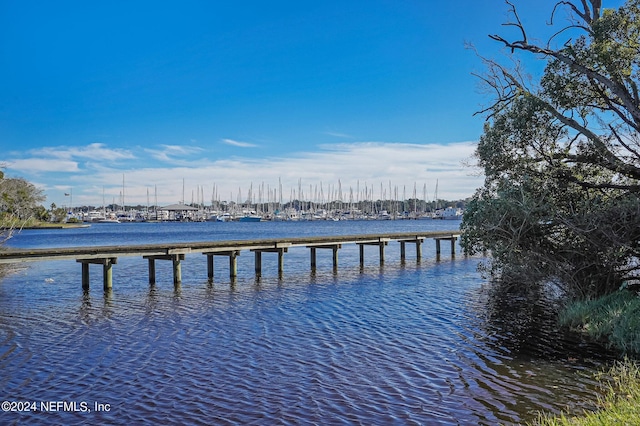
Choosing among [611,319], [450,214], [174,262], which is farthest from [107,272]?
[450,214]

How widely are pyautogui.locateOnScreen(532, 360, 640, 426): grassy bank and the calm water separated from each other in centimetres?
35

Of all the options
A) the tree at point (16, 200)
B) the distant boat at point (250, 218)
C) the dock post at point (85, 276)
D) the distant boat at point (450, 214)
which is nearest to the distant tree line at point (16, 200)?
the tree at point (16, 200)

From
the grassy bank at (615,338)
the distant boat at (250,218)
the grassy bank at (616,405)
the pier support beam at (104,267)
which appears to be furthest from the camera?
the distant boat at (250,218)

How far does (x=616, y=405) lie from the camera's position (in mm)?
7145

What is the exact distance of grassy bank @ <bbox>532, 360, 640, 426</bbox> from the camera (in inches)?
230

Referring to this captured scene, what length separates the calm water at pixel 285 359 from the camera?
8.27 meters

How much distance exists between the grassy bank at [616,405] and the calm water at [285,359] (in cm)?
35

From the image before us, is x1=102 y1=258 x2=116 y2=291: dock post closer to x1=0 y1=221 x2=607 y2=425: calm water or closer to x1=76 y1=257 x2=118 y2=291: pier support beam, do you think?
x1=76 y1=257 x2=118 y2=291: pier support beam

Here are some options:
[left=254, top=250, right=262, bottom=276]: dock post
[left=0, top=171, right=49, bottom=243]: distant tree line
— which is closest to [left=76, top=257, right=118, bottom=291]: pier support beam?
[left=254, top=250, right=262, bottom=276]: dock post

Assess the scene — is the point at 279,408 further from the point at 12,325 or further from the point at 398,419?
the point at 12,325

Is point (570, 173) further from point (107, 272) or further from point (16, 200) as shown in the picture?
point (16, 200)

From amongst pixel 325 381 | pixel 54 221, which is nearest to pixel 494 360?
pixel 325 381

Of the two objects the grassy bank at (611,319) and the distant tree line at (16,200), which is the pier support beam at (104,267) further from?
the grassy bank at (611,319)

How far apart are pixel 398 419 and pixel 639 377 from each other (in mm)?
4530
